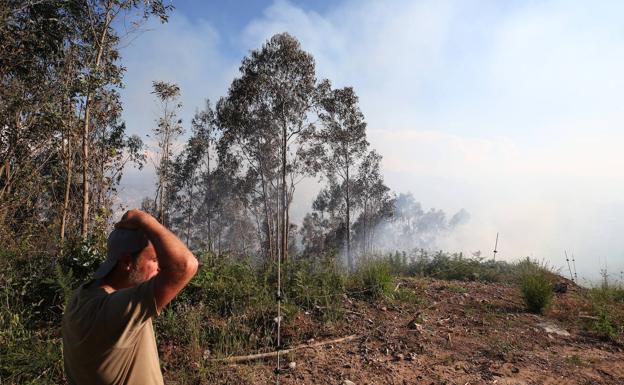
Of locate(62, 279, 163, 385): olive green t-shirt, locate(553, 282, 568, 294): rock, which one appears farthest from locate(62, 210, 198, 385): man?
locate(553, 282, 568, 294): rock

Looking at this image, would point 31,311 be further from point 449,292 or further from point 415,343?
point 449,292

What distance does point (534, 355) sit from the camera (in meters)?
4.37

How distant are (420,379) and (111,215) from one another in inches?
280

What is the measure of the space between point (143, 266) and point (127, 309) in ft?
0.69

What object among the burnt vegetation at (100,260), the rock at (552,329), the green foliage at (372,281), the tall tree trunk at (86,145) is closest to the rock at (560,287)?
the burnt vegetation at (100,260)

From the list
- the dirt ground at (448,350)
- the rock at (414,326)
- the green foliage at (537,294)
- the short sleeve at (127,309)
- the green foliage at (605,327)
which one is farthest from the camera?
the green foliage at (537,294)

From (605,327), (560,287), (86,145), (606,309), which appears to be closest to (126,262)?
(605,327)

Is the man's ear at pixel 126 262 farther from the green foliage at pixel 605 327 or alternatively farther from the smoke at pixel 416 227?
the smoke at pixel 416 227

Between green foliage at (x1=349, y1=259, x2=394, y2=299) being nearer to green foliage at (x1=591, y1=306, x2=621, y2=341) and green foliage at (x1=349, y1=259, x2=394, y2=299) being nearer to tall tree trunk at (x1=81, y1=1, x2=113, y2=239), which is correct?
green foliage at (x1=591, y1=306, x2=621, y2=341)

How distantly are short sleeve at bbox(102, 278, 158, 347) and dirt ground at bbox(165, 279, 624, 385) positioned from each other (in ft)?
8.00

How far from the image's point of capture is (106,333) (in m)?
1.41

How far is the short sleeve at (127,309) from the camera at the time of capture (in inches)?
54.9

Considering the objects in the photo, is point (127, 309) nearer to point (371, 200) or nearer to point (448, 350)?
point (448, 350)

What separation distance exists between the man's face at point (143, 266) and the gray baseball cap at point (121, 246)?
0.10ft
